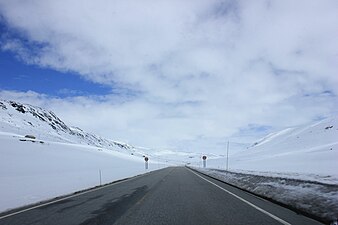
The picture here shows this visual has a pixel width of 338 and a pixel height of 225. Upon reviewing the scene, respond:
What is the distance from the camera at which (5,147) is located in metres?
56.1

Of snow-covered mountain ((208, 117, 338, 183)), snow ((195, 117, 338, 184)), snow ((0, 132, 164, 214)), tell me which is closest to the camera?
snow ((0, 132, 164, 214))

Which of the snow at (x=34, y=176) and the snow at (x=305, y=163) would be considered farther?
the snow at (x=305, y=163)

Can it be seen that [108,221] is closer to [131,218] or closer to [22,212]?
[131,218]

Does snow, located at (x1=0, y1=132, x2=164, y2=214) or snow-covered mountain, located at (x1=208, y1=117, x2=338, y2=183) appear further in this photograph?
snow-covered mountain, located at (x1=208, y1=117, x2=338, y2=183)

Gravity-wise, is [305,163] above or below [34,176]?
below

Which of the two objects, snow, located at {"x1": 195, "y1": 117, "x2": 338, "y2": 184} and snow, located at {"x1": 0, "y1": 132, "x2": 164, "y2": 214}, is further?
snow, located at {"x1": 195, "y1": 117, "x2": 338, "y2": 184}

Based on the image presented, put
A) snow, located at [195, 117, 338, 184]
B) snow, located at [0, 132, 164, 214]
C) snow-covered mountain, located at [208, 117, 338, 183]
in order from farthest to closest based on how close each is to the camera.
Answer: snow-covered mountain, located at [208, 117, 338, 183]
snow, located at [195, 117, 338, 184]
snow, located at [0, 132, 164, 214]

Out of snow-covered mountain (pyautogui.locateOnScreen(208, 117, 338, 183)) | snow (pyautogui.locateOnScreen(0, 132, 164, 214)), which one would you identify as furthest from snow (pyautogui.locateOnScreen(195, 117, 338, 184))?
snow (pyautogui.locateOnScreen(0, 132, 164, 214))

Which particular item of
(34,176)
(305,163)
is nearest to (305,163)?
(305,163)

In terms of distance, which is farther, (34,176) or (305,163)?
(305,163)

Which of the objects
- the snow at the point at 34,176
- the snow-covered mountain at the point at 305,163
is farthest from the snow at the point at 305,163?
the snow at the point at 34,176

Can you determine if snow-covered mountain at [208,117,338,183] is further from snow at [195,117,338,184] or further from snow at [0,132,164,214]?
snow at [0,132,164,214]

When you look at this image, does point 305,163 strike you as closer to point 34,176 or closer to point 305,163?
point 305,163

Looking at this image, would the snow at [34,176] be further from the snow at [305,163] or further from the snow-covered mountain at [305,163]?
the snow-covered mountain at [305,163]
